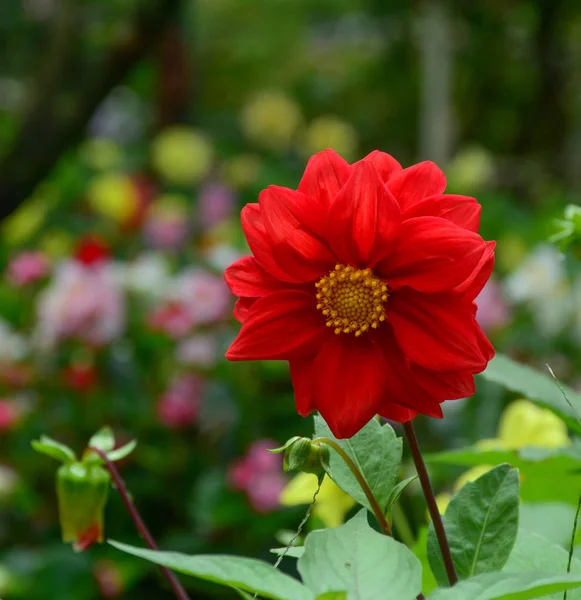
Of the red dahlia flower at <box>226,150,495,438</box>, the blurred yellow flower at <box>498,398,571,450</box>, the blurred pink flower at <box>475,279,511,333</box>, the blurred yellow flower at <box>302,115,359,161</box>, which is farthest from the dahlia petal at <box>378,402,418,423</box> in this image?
the blurred yellow flower at <box>302,115,359,161</box>

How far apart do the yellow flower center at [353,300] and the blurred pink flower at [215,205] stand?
5.62 ft

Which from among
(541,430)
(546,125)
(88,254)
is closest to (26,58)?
(546,125)

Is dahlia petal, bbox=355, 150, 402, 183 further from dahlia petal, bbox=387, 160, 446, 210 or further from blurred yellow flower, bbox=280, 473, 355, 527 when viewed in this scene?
blurred yellow flower, bbox=280, 473, 355, 527

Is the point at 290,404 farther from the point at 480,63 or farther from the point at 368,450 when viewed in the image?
the point at 480,63

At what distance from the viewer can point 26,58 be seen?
3.67 meters

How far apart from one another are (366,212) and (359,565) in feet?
0.34

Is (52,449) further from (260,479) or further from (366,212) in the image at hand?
(260,479)

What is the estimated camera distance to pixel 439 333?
0.26 meters

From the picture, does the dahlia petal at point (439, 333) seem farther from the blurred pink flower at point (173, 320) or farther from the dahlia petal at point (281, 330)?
the blurred pink flower at point (173, 320)

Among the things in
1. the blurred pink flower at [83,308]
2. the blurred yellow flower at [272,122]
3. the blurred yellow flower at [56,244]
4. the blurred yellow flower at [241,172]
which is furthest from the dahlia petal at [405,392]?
the blurred yellow flower at [272,122]

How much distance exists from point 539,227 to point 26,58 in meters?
2.56

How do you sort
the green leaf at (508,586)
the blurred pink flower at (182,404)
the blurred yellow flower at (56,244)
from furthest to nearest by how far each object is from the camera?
the blurred yellow flower at (56,244) < the blurred pink flower at (182,404) < the green leaf at (508,586)

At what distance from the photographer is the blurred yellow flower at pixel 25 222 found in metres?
1.74

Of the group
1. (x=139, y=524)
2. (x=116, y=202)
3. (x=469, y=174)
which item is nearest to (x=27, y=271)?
(x=116, y=202)
